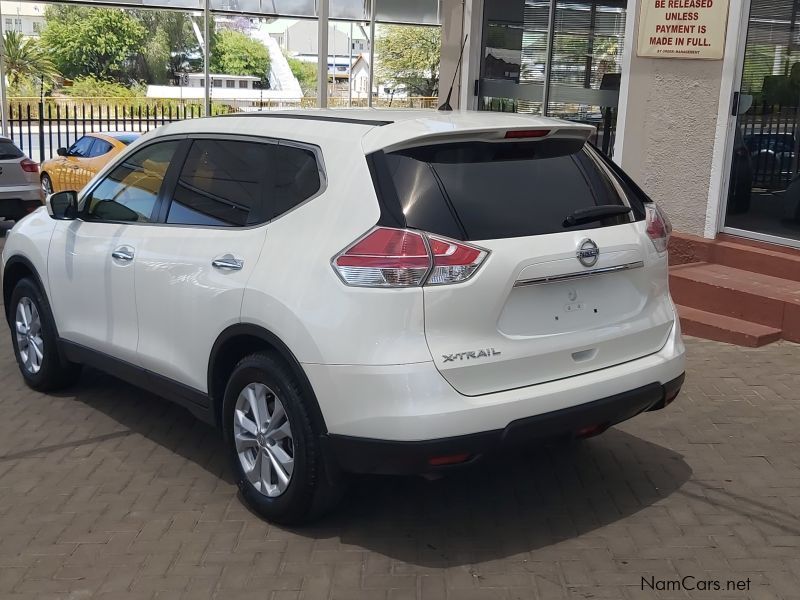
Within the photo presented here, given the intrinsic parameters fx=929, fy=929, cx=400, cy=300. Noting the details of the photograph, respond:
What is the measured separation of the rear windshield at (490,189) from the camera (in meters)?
3.58

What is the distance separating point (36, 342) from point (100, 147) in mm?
11295

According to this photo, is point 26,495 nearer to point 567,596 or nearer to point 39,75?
point 567,596

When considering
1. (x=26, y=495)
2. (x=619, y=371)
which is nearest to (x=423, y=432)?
(x=619, y=371)

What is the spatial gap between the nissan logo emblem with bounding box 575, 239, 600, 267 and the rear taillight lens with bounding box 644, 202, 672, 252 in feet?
1.43

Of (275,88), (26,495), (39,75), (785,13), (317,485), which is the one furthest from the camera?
A: (275,88)

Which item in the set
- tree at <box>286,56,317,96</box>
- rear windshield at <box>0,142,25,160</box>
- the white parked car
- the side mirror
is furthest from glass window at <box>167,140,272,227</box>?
tree at <box>286,56,317,96</box>

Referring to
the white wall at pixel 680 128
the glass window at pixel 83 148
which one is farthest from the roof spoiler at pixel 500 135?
the glass window at pixel 83 148

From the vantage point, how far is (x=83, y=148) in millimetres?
16734

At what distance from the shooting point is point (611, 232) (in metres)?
3.92

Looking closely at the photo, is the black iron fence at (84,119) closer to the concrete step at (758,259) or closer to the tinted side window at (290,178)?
the tinted side window at (290,178)

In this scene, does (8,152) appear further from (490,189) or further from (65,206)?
(490,189)

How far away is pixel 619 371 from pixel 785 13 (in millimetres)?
4978

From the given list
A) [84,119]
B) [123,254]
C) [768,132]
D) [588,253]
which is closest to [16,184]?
[123,254]

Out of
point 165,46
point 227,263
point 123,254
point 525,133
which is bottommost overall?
point 123,254
